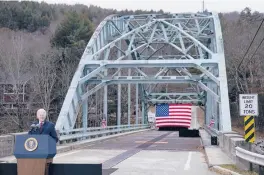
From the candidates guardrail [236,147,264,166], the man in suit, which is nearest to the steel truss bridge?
guardrail [236,147,264,166]

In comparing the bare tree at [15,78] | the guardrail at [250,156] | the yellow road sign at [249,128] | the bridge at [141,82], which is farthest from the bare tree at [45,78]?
the guardrail at [250,156]

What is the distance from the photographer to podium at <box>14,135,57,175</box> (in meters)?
7.99

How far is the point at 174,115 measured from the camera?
192ft

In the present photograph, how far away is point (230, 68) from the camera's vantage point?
62.3m

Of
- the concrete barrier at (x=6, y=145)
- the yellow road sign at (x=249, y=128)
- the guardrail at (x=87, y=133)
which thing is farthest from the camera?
the guardrail at (x=87, y=133)

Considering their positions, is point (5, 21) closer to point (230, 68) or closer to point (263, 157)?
point (230, 68)

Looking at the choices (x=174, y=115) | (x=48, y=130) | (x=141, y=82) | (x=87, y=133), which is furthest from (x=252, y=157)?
(x=174, y=115)

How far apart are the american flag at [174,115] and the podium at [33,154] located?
1924 inches

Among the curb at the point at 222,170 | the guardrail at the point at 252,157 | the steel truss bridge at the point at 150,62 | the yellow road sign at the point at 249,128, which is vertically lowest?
A: the curb at the point at 222,170

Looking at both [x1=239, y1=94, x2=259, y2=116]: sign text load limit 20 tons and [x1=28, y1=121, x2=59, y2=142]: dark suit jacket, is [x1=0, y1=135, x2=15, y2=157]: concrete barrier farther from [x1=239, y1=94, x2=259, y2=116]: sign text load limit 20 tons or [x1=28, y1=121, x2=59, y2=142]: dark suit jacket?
[x1=28, y1=121, x2=59, y2=142]: dark suit jacket

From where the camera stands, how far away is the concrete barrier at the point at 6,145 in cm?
1633

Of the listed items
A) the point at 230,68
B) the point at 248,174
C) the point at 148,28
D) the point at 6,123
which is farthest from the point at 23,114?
the point at 248,174

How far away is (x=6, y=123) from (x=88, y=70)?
774 inches

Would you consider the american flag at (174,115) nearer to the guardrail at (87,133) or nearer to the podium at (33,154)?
the guardrail at (87,133)
